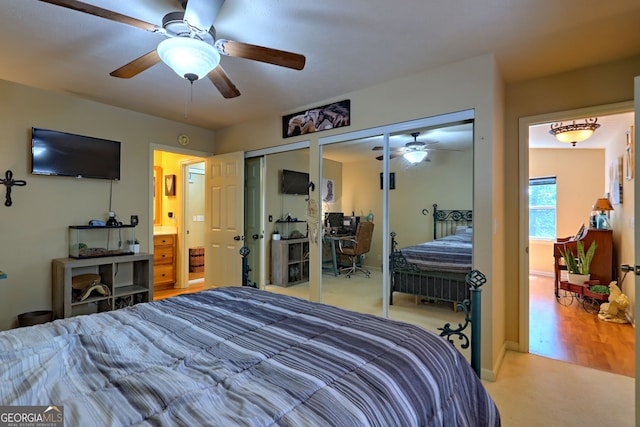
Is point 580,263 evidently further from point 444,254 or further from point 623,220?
point 444,254

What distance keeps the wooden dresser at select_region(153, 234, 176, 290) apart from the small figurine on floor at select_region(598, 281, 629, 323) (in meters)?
5.92

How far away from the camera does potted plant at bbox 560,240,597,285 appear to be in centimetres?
402

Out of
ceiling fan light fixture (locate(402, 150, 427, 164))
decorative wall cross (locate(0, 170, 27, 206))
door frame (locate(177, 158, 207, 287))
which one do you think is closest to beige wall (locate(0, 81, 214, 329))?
decorative wall cross (locate(0, 170, 27, 206))

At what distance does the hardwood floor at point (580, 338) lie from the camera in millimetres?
2654

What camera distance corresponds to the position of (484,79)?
96.2 inches

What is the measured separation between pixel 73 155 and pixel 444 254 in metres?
3.94

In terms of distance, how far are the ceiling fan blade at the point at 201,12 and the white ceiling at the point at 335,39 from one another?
21 cm

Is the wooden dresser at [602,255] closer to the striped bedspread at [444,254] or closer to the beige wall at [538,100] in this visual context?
the beige wall at [538,100]

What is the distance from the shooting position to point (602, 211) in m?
4.58

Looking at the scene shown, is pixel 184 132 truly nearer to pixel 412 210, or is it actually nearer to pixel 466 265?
pixel 412 210

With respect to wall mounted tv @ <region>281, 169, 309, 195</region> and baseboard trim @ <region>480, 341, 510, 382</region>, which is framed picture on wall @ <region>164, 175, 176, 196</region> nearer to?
wall mounted tv @ <region>281, 169, 309, 195</region>

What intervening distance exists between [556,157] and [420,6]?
17.8ft

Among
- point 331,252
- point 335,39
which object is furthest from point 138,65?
point 331,252

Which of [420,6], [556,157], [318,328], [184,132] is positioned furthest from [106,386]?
[556,157]
